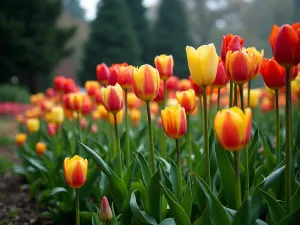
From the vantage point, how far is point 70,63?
25.7 m

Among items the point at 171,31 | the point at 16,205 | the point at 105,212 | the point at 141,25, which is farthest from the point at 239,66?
the point at 141,25

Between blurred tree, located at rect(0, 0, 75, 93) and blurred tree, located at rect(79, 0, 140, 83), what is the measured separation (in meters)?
2.00

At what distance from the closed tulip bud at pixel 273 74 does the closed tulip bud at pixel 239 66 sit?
0.12 metres

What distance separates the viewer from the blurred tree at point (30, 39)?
15867mm

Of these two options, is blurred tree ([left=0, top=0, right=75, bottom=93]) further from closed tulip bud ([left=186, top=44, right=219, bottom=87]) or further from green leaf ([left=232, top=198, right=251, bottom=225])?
green leaf ([left=232, top=198, right=251, bottom=225])

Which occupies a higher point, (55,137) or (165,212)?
(55,137)

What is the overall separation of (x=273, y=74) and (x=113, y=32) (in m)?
18.9

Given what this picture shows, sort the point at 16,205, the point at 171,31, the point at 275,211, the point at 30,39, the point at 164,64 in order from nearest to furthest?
the point at 275,211 < the point at 164,64 < the point at 16,205 < the point at 30,39 < the point at 171,31

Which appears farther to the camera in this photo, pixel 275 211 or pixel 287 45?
pixel 275 211

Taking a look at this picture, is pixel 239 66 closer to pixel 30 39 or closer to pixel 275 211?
pixel 275 211

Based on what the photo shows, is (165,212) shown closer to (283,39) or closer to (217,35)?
(283,39)

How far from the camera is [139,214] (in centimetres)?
132

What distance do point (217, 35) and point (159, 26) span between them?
3.71m

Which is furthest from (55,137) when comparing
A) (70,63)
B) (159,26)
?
(70,63)
